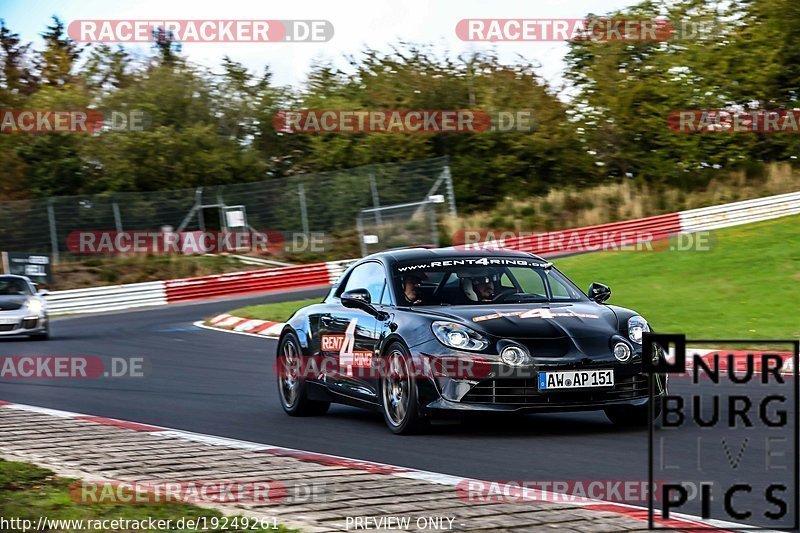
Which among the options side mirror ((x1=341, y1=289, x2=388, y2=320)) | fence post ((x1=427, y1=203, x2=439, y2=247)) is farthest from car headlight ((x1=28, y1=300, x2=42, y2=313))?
fence post ((x1=427, y1=203, x2=439, y2=247))

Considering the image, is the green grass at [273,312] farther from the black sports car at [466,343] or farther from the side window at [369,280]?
the black sports car at [466,343]

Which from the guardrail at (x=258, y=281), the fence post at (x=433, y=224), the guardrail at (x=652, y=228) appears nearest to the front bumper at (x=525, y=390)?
the guardrail at (x=652, y=228)

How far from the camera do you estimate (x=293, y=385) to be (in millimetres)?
10930

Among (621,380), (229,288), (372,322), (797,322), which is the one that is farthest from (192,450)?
(229,288)

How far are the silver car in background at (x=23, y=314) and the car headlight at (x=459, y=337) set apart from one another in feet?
45.2

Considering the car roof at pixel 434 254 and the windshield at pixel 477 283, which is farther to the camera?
the car roof at pixel 434 254

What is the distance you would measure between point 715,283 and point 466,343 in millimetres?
13954

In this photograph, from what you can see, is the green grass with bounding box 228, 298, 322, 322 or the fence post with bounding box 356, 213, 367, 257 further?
the fence post with bounding box 356, 213, 367, 257

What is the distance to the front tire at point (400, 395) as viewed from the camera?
29.5 feet

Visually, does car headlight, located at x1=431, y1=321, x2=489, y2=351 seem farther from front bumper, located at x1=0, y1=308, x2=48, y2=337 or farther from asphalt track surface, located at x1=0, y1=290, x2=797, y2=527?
front bumper, located at x1=0, y1=308, x2=48, y2=337

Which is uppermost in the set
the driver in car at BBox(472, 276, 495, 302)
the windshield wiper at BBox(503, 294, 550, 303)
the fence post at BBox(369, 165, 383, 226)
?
the fence post at BBox(369, 165, 383, 226)

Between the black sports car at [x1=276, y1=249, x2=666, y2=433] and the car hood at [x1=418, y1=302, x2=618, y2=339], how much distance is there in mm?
10

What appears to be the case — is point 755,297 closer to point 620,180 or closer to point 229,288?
point 229,288

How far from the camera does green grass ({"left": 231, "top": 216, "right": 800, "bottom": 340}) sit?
17172 mm
